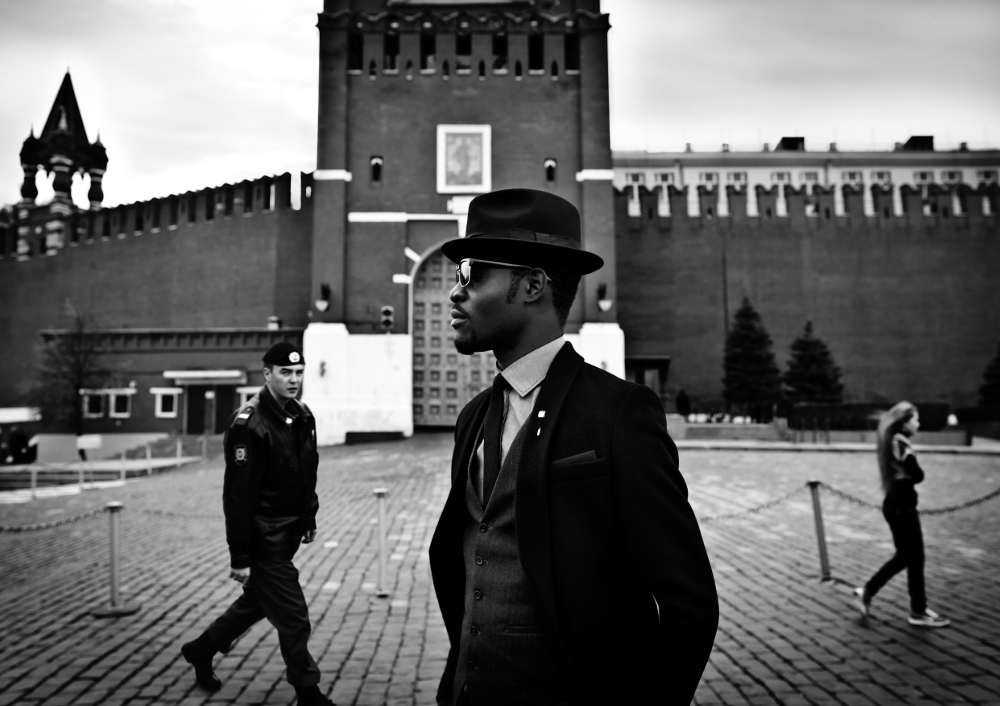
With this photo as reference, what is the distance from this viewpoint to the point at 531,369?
1.94 meters

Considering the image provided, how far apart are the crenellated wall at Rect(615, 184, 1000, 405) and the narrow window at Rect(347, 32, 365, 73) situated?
43.9 ft

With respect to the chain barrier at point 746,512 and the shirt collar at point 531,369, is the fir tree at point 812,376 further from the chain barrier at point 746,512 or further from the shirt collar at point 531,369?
the shirt collar at point 531,369

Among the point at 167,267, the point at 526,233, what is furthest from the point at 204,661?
the point at 167,267

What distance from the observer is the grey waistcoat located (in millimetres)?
1716

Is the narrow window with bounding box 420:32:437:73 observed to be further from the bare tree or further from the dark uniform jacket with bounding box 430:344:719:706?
the dark uniform jacket with bounding box 430:344:719:706

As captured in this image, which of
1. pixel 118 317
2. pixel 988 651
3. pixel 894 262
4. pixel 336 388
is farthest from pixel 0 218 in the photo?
pixel 988 651

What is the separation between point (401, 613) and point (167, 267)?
2940 cm

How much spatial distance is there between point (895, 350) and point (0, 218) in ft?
160

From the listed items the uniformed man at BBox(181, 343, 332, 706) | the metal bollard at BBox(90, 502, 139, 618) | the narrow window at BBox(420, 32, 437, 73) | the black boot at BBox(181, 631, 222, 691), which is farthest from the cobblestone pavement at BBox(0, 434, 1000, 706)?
the narrow window at BBox(420, 32, 437, 73)

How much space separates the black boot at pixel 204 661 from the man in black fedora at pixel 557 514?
248 centimetres

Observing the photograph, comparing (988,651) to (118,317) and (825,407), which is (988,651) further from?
(118,317)

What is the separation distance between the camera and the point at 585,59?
23.5m

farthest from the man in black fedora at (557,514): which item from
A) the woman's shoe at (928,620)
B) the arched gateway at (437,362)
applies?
the arched gateway at (437,362)

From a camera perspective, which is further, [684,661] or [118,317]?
[118,317]
